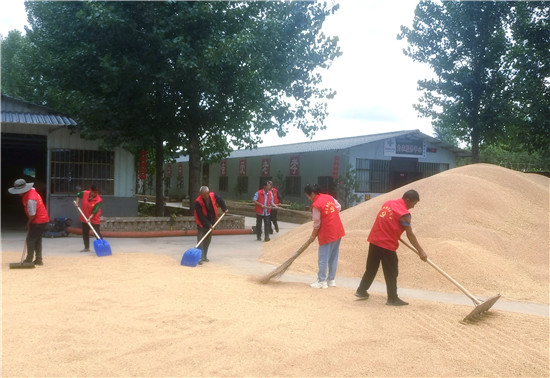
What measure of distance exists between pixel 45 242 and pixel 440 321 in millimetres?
10212

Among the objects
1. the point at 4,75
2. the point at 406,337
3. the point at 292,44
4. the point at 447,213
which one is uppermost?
the point at 4,75

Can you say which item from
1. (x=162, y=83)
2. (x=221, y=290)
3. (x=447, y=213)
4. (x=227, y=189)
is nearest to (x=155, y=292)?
(x=221, y=290)

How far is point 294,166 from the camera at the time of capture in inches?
971

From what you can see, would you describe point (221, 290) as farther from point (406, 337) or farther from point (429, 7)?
point (429, 7)

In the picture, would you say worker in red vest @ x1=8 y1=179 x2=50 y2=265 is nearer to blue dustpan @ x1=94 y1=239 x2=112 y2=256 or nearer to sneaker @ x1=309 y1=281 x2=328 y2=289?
blue dustpan @ x1=94 y1=239 x2=112 y2=256

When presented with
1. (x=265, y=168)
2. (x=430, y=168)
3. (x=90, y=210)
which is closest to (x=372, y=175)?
(x=430, y=168)

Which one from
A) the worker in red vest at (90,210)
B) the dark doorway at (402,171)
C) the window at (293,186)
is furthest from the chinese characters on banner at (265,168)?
the worker in red vest at (90,210)

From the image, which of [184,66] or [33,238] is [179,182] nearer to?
[184,66]

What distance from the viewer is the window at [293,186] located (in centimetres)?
2444

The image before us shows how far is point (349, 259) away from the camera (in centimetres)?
908

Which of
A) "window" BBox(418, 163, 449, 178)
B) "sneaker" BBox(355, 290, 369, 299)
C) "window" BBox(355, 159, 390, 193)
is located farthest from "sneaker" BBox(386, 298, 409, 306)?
"window" BBox(418, 163, 449, 178)

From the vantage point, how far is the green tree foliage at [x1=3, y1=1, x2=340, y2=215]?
43.8ft

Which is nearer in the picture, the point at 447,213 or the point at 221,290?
the point at 221,290

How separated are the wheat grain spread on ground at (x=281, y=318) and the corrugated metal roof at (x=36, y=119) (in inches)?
155
